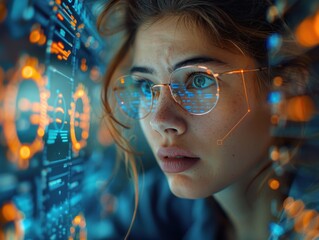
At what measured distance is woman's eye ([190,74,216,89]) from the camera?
0.87m

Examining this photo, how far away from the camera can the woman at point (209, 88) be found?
857mm

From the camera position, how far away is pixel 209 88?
87 centimetres

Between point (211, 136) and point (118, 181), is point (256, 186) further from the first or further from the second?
point (118, 181)

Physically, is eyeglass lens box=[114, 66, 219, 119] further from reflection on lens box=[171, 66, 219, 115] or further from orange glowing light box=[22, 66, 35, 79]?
orange glowing light box=[22, 66, 35, 79]

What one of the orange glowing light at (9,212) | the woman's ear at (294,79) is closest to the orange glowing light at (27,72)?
the orange glowing light at (9,212)

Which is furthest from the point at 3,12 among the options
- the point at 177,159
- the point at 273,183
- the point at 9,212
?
the point at 273,183

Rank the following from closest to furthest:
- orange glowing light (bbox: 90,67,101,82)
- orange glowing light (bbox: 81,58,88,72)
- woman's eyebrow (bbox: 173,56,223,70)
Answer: woman's eyebrow (bbox: 173,56,223,70)
orange glowing light (bbox: 81,58,88,72)
orange glowing light (bbox: 90,67,101,82)

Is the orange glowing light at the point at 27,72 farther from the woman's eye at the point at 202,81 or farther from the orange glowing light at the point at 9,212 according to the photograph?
the woman's eye at the point at 202,81

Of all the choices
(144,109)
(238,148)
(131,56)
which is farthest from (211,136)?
(131,56)

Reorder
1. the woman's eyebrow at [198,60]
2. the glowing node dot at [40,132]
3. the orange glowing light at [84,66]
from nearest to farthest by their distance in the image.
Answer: the glowing node dot at [40,132] < the woman's eyebrow at [198,60] < the orange glowing light at [84,66]

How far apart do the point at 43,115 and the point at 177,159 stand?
0.38 meters

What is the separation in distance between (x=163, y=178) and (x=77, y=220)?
40 cm

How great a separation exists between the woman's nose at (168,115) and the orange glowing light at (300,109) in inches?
12.4

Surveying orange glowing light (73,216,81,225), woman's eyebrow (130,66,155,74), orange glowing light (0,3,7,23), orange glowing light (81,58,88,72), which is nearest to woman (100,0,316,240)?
woman's eyebrow (130,66,155,74)
